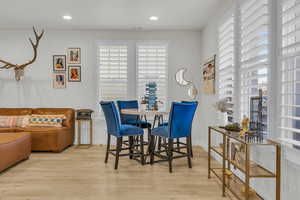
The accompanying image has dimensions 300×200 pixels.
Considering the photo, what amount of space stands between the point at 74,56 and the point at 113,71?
95 centimetres

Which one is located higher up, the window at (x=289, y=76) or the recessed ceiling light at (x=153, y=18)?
the recessed ceiling light at (x=153, y=18)

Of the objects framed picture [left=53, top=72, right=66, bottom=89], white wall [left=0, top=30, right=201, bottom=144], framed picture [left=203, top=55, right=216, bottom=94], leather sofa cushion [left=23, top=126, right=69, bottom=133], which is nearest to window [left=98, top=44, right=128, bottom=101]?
white wall [left=0, top=30, right=201, bottom=144]

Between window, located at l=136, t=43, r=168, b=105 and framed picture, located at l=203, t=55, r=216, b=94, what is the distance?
915 millimetres

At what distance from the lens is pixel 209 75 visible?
13.8 feet

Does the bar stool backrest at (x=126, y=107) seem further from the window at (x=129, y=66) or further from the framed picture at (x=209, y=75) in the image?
the framed picture at (x=209, y=75)

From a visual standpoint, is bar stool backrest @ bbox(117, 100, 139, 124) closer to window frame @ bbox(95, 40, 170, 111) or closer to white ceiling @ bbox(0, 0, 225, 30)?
window frame @ bbox(95, 40, 170, 111)

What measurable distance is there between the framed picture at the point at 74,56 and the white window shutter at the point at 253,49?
3551 millimetres

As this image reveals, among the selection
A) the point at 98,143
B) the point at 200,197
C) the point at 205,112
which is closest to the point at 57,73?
the point at 98,143

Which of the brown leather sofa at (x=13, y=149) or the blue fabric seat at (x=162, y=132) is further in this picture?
the blue fabric seat at (x=162, y=132)

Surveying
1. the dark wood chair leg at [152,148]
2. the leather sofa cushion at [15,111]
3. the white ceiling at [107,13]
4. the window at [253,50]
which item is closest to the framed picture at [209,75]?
the white ceiling at [107,13]

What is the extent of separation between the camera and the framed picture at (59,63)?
4984mm

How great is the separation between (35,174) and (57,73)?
2551 mm

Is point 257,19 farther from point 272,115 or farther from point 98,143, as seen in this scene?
point 98,143

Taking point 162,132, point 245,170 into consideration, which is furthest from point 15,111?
point 245,170
